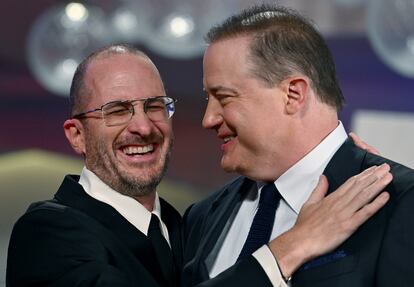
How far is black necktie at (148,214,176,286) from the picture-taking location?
1662 millimetres

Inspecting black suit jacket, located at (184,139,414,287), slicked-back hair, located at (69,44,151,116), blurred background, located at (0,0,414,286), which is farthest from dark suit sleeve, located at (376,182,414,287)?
blurred background, located at (0,0,414,286)

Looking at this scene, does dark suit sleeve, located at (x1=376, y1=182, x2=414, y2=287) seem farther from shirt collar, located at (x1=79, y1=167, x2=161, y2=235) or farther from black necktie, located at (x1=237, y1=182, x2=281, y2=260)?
shirt collar, located at (x1=79, y1=167, x2=161, y2=235)

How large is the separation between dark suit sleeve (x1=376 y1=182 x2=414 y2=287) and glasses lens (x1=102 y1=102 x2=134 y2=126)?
0.64 m

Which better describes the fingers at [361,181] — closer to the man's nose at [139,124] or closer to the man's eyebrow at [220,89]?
the man's eyebrow at [220,89]

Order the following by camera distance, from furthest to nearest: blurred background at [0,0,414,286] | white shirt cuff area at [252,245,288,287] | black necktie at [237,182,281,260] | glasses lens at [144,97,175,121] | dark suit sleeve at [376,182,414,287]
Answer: blurred background at [0,0,414,286], glasses lens at [144,97,175,121], black necktie at [237,182,281,260], white shirt cuff area at [252,245,288,287], dark suit sleeve at [376,182,414,287]

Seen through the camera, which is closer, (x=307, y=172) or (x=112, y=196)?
(x=307, y=172)

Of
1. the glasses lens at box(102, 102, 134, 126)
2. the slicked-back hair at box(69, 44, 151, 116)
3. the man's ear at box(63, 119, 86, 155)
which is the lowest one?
the man's ear at box(63, 119, 86, 155)

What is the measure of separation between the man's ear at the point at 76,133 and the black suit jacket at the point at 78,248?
11 centimetres

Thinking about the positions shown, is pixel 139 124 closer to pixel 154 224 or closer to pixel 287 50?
pixel 154 224

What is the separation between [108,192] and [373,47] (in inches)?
79.3

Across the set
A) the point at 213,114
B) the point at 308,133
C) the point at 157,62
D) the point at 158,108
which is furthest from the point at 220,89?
the point at 157,62

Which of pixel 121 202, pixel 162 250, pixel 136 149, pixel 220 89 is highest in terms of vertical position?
pixel 220 89

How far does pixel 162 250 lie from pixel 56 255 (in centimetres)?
24

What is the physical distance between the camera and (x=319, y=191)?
1.39 m
